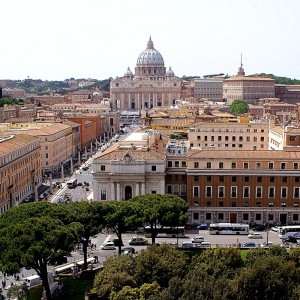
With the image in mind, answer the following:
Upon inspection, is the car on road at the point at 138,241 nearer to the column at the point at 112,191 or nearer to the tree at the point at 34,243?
the column at the point at 112,191

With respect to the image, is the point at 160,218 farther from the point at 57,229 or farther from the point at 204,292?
the point at 204,292

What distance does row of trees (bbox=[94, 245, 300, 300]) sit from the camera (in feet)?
107

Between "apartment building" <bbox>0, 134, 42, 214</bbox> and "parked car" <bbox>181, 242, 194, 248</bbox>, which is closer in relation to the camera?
"parked car" <bbox>181, 242, 194, 248</bbox>

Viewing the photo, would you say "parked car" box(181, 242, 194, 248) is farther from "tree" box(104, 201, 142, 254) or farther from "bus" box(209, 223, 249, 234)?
"bus" box(209, 223, 249, 234)

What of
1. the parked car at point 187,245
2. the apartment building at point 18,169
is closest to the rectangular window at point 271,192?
the parked car at point 187,245

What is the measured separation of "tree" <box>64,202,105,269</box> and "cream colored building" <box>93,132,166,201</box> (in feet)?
42.1

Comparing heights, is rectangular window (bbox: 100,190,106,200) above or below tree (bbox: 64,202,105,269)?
below

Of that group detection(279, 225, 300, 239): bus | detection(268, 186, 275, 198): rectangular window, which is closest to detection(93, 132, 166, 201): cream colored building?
detection(268, 186, 275, 198): rectangular window

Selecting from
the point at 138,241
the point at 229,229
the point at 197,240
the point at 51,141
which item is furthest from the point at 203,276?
the point at 51,141

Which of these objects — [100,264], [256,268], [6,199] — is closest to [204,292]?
[256,268]

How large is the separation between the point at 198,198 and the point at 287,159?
351 inches

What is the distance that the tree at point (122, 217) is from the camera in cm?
4522

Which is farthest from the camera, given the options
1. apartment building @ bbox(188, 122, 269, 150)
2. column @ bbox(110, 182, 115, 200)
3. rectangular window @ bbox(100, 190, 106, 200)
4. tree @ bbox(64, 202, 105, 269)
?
apartment building @ bbox(188, 122, 269, 150)

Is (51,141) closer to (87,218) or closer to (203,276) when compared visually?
(87,218)
